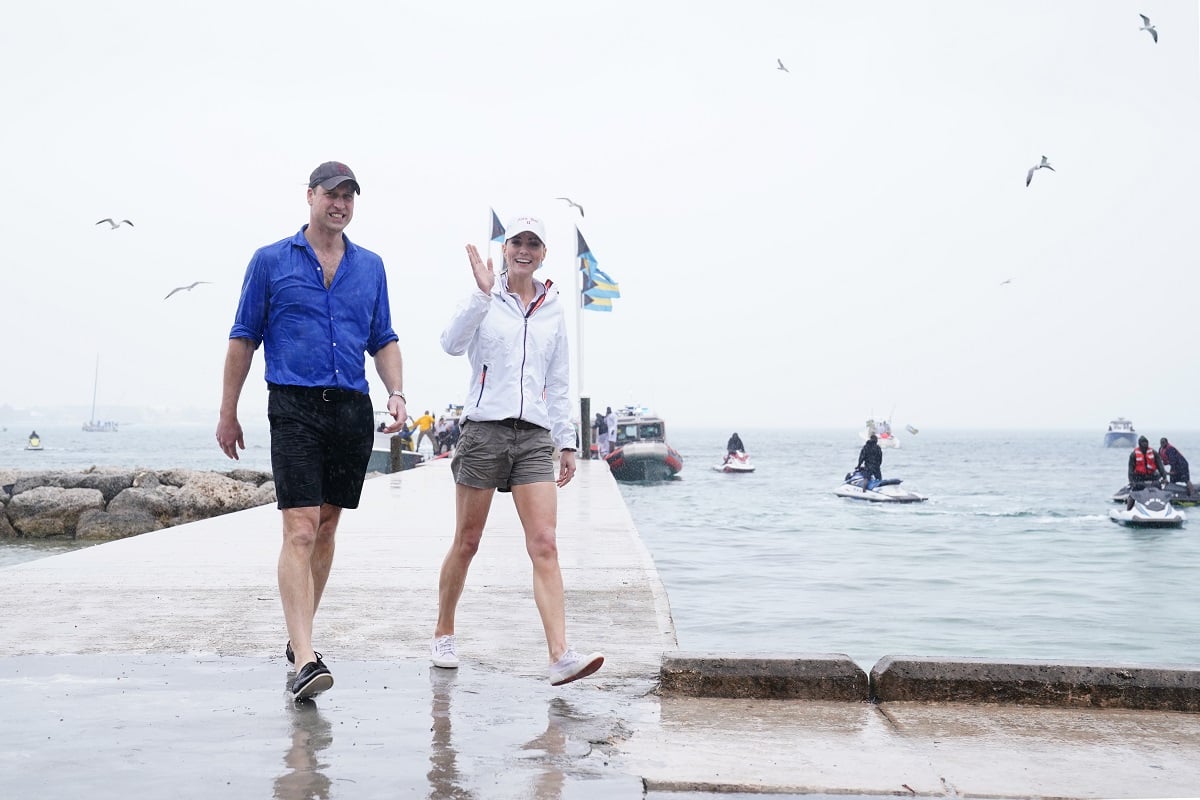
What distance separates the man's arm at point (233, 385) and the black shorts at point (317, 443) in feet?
0.54

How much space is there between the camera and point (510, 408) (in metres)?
4.88

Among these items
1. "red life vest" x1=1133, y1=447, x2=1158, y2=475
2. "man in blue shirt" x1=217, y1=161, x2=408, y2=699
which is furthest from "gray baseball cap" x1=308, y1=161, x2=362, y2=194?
"red life vest" x1=1133, y1=447, x2=1158, y2=475

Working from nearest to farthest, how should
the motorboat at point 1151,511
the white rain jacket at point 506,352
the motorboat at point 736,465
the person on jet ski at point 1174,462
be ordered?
the white rain jacket at point 506,352
the motorboat at point 1151,511
the person on jet ski at point 1174,462
the motorboat at point 736,465

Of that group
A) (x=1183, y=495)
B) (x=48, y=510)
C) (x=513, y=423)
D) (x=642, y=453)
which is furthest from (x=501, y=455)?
(x=642, y=453)

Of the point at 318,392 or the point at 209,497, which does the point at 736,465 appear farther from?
the point at 318,392

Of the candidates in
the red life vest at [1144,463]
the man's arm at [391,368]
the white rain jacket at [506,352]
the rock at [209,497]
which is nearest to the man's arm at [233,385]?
the man's arm at [391,368]

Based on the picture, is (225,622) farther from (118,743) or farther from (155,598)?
(118,743)

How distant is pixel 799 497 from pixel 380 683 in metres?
38.5

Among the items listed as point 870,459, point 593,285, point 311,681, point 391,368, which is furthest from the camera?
point 593,285

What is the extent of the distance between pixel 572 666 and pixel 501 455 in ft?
3.10

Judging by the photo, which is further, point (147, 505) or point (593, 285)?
point (593, 285)

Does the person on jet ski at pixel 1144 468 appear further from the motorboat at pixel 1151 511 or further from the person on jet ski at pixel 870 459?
the person on jet ski at pixel 870 459

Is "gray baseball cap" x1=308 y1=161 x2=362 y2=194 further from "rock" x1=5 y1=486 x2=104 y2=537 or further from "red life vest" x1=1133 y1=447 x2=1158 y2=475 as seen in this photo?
"red life vest" x1=1133 y1=447 x2=1158 y2=475

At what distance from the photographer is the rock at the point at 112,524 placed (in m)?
20.1
